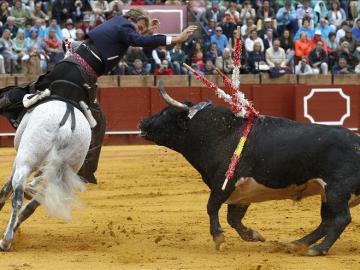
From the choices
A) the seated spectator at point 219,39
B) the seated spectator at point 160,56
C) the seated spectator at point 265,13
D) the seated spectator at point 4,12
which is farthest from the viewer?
the seated spectator at point 265,13

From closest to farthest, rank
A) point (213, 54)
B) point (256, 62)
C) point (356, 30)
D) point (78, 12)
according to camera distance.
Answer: point (213, 54) → point (256, 62) → point (78, 12) → point (356, 30)

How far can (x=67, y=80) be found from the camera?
7.44 m

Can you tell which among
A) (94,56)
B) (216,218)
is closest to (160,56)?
(94,56)

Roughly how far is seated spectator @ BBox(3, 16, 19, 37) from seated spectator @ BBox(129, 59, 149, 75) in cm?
236

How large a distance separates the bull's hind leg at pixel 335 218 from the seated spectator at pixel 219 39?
39.8ft

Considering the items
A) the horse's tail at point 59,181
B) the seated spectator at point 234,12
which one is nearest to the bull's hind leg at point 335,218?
the horse's tail at point 59,181

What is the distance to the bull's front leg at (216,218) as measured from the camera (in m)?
7.37

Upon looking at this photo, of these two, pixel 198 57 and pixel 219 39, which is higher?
pixel 219 39

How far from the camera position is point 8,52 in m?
17.4

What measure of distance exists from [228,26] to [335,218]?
1287cm

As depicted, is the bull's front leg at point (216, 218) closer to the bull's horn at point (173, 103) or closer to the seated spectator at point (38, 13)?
the bull's horn at point (173, 103)

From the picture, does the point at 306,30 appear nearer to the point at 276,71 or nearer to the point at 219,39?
the point at 276,71

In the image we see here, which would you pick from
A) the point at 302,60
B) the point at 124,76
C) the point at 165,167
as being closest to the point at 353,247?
the point at 165,167

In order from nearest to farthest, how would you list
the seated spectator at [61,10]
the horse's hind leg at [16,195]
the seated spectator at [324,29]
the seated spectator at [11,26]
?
the horse's hind leg at [16,195] < the seated spectator at [11,26] < the seated spectator at [61,10] < the seated spectator at [324,29]
